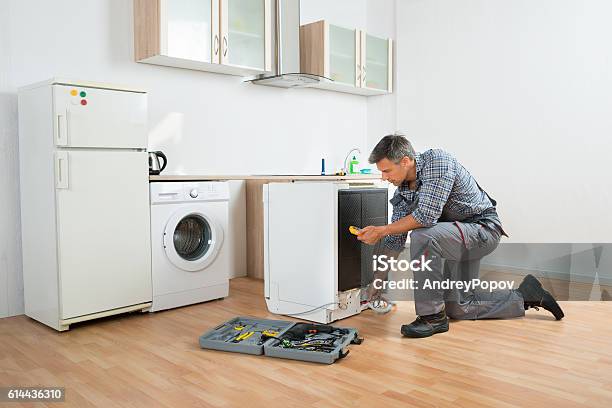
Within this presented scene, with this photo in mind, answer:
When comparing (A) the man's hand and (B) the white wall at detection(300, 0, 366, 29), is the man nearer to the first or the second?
(A) the man's hand

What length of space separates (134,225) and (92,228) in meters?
0.24

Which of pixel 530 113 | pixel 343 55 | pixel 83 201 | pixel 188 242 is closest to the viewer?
pixel 83 201

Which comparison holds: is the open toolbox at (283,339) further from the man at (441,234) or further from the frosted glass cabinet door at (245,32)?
the frosted glass cabinet door at (245,32)

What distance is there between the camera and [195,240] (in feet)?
11.7

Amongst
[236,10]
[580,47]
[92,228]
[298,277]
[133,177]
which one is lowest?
[298,277]

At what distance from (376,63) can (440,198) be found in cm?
266

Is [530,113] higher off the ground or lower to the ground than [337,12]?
lower

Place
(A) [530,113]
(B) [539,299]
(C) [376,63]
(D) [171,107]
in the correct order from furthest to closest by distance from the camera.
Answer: (C) [376,63] → (A) [530,113] → (D) [171,107] → (B) [539,299]

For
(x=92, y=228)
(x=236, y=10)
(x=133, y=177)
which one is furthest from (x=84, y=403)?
(x=236, y=10)

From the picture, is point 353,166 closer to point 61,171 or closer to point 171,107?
point 171,107

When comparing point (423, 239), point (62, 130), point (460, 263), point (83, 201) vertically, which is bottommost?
point (460, 263)

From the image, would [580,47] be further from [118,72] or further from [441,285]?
[118,72]

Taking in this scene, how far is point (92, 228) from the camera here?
2.96 m

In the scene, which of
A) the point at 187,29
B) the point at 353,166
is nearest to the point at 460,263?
the point at 187,29
